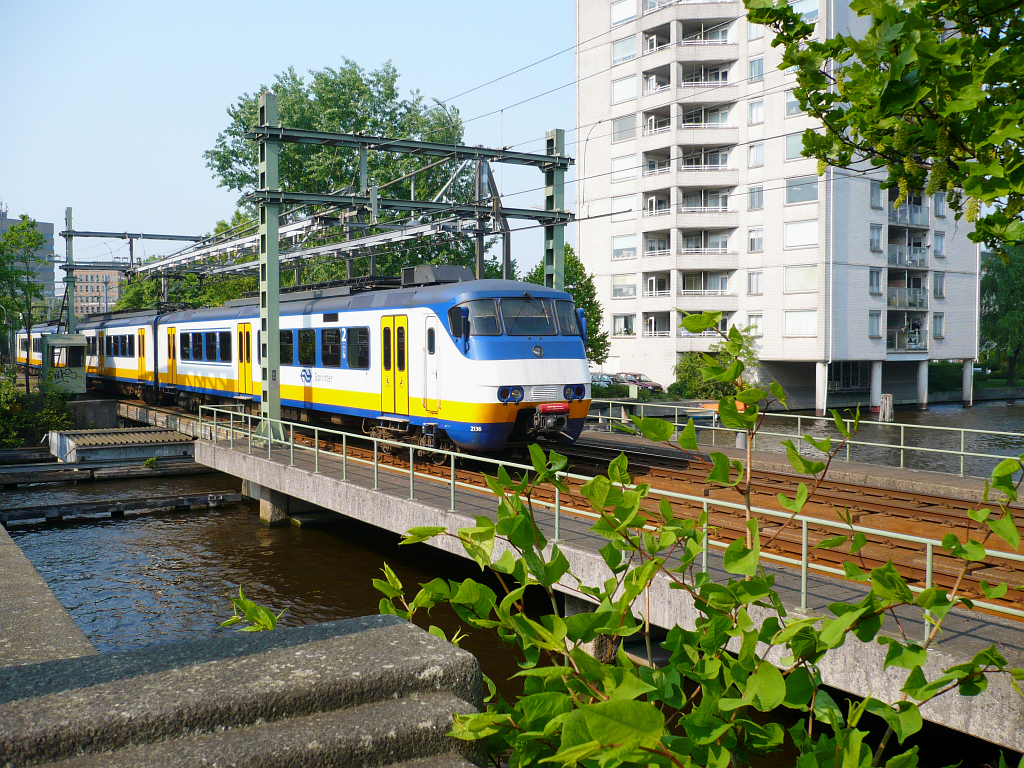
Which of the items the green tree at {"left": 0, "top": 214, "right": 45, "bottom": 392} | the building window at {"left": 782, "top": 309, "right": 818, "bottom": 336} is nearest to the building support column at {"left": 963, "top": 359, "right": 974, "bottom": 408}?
the building window at {"left": 782, "top": 309, "right": 818, "bottom": 336}

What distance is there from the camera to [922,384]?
5500 cm

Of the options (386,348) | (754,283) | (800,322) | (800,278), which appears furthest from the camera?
(754,283)

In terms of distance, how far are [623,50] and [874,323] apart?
2145 centimetres

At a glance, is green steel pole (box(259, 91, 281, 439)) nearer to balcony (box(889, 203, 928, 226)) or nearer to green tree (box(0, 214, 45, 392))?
green tree (box(0, 214, 45, 392))

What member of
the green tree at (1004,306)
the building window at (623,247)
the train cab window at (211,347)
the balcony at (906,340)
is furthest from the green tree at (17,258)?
the green tree at (1004,306)

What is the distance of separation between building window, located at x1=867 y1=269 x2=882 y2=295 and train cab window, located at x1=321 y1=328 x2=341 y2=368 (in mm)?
38106

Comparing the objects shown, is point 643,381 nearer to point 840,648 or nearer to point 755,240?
point 755,240

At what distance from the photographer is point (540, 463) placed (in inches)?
101

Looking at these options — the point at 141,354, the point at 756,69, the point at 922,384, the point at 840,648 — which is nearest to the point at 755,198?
the point at 756,69

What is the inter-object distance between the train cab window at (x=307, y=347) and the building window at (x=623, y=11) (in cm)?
4015

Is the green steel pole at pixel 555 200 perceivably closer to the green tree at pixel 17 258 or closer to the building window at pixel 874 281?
the green tree at pixel 17 258

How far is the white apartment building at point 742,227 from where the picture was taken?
156 feet

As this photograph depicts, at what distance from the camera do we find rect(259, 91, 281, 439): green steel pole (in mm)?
18391

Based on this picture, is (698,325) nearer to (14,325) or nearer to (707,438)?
(707,438)
